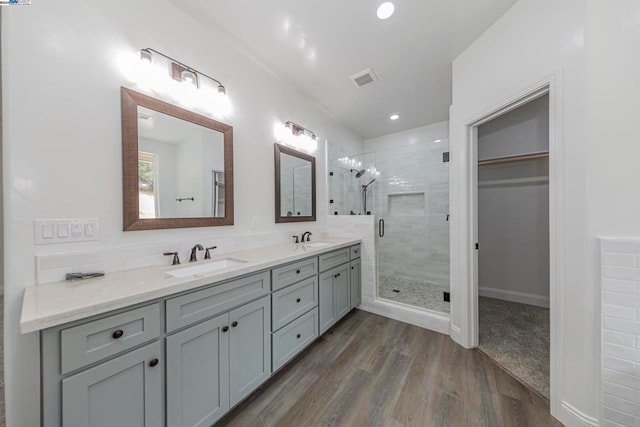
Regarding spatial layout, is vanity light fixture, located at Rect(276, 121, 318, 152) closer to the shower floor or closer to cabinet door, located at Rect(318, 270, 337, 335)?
cabinet door, located at Rect(318, 270, 337, 335)

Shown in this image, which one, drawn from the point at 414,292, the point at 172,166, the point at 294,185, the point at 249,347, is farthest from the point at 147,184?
the point at 414,292

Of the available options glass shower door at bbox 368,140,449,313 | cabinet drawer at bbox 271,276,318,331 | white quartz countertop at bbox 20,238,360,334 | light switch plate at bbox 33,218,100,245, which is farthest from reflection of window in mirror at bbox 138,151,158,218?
glass shower door at bbox 368,140,449,313

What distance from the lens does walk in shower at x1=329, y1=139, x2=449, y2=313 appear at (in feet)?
10.9

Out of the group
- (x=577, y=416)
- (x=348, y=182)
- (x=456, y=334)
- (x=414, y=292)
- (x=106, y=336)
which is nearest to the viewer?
(x=106, y=336)

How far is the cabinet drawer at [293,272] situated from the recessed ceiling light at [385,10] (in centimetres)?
195

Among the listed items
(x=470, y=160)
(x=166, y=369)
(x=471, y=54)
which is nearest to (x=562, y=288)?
(x=470, y=160)

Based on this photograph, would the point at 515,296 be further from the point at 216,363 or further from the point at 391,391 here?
the point at 216,363

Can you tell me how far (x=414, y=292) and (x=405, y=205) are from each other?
142cm

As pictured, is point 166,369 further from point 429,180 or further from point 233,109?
point 429,180

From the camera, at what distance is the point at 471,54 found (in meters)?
1.93

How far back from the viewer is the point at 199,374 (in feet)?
3.76

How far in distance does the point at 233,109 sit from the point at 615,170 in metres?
→ 2.51

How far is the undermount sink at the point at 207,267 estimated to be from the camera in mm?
1396

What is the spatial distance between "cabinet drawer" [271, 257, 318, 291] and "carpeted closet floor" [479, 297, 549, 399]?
1701 millimetres
